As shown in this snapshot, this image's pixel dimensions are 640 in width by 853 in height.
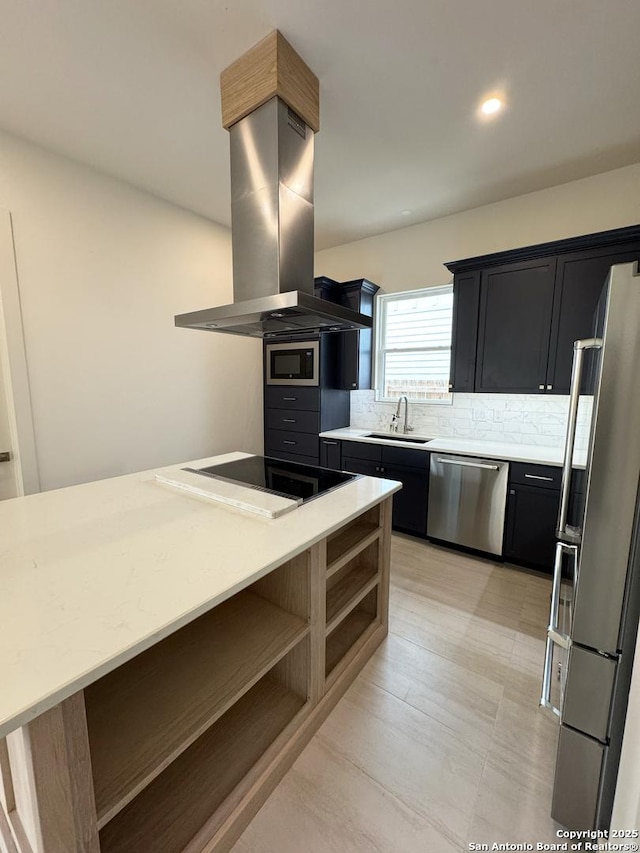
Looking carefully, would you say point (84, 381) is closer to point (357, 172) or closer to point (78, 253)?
point (78, 253)

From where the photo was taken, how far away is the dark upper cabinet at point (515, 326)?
2.64 m

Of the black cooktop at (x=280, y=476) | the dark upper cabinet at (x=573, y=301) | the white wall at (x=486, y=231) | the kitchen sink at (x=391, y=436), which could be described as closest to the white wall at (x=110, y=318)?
the black cooktop at (x=280, y=476)

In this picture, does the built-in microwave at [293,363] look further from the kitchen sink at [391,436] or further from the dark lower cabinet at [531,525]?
the dark lower cabinet at [531,525]

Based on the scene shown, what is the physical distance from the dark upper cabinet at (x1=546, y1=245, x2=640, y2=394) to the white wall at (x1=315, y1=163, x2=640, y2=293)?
434 mm

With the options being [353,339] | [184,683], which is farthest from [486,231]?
[184,683]

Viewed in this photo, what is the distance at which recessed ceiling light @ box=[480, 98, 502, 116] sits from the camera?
6.36ft

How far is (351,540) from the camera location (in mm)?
1745

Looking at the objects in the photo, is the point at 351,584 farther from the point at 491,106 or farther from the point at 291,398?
the point at 491,106

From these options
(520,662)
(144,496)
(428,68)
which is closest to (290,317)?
(144,496)

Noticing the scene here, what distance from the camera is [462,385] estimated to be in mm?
3041

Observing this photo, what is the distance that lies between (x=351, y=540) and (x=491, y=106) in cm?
253

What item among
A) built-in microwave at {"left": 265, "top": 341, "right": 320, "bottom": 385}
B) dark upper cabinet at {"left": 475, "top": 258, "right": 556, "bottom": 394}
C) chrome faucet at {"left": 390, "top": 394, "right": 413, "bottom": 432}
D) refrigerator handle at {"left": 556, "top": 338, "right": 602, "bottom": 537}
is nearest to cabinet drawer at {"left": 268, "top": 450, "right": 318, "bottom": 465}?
built-in microwave at {"left": 265, "top": 341, "right": 320, "bottom": 385}

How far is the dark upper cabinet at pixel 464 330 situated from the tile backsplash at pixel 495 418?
0.34 metres

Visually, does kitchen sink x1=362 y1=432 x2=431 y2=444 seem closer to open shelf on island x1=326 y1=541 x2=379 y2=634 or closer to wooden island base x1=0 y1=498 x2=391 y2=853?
open shelf on island x1=326 y1=541 x2=379 y2=634
